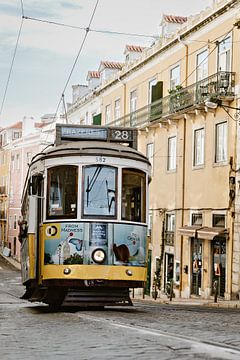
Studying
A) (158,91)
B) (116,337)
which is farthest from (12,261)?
(116,337)

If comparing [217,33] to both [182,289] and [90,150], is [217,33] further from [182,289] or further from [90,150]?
[90,150]

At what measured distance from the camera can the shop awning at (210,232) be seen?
2758 cm

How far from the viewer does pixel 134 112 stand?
3812 centimetres

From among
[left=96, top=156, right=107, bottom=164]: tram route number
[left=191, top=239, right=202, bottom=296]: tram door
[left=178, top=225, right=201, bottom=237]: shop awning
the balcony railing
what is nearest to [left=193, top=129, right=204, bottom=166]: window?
the balcony railing

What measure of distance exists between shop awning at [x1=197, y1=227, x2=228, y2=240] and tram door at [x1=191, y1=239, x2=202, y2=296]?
3.92ft

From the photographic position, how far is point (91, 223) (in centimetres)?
1449

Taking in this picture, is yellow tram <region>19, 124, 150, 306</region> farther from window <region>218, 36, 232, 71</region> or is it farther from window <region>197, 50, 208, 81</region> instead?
window <region>197, 50, 208, 81</region>

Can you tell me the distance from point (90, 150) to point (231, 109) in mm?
14170

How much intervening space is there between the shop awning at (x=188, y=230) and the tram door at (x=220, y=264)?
107 centimetres

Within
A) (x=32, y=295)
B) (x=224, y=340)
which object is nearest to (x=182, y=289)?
(x=32, y=295)

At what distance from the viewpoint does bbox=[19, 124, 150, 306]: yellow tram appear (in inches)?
570

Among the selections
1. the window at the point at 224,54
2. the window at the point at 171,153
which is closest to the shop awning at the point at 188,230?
the window at the point at 171,153

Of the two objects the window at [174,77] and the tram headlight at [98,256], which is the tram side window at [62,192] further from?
the window at [174,77]

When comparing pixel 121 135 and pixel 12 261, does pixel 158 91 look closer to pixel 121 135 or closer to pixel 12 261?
pixel 121 135
